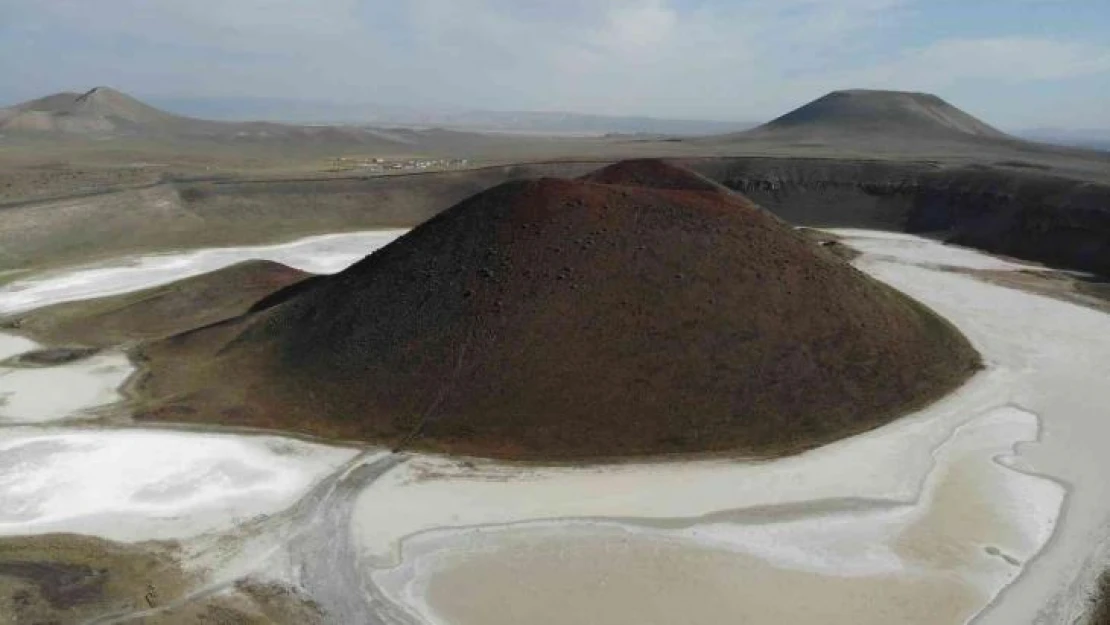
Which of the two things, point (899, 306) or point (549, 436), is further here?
point (899, 306)

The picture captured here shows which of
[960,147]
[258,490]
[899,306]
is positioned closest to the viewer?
[258,490]

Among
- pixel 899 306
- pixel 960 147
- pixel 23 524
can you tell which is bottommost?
pixel 23 524

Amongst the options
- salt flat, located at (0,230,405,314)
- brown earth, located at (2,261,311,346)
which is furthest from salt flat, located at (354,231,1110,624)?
salt flat, located at (0,230,405,314)

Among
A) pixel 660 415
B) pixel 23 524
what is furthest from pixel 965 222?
pixel 23 524

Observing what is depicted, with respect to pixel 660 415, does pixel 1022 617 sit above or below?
below

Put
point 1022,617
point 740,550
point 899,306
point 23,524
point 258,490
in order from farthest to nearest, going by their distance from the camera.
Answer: point 899,306
point 258,490
point 23,524
point 740,550
point 1022,617

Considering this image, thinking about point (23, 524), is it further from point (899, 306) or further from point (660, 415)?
point (899, 306)

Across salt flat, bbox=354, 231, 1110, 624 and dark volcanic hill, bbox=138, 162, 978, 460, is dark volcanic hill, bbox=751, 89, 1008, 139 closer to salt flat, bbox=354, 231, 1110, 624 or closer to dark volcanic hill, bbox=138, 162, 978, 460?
dark volcanic hill, bbox=138, 162, 978, 460
